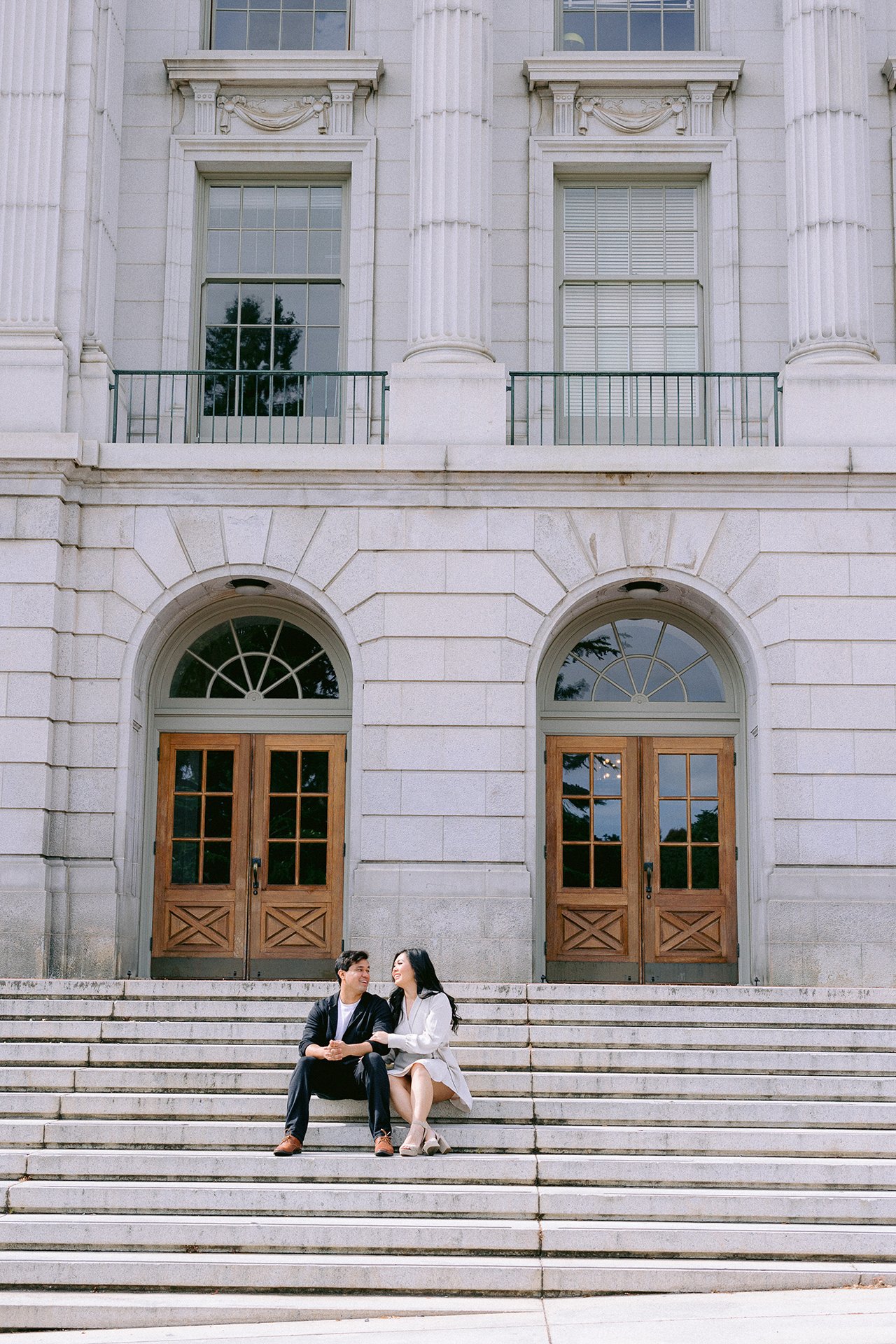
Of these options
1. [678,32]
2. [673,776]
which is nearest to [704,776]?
[673,776]

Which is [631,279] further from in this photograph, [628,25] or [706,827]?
[706,827]

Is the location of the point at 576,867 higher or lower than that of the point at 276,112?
lower

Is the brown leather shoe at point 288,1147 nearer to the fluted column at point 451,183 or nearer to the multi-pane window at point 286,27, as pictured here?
the fluted column at point 451,183

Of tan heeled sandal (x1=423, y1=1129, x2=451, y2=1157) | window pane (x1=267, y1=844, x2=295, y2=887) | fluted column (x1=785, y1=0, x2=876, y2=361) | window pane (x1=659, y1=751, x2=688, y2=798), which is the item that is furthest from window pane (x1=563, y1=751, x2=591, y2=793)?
tan heeled sandal (x1=423, y1=1129, x2=451, y2=1157)

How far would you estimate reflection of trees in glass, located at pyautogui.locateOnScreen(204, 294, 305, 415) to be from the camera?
16.4 metres

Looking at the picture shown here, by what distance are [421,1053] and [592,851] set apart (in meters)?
6.53

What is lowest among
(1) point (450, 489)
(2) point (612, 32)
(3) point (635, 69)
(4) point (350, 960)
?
(4) point (350, 960)

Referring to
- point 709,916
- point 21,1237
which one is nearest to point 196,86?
point 709,916

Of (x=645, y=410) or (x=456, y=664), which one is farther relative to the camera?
(x=645, y=410)

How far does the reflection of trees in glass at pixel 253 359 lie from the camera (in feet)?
53.8

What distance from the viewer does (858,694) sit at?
47.0ft

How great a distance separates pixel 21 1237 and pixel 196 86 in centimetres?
1313

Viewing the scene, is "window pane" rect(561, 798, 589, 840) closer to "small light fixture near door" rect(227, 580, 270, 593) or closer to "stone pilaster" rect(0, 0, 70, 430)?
"small light fixture near door" rect(227, 580, 270, 593)

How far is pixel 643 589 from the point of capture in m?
15.1
